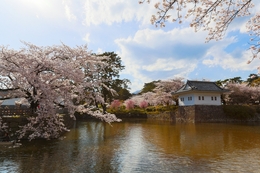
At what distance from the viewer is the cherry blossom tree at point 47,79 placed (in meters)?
7.61

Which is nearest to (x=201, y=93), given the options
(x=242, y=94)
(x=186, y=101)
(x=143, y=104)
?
(x=186, y=101)

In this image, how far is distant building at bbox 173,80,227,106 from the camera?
2292 centimetres

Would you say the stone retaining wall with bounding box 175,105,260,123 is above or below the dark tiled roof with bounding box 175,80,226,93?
below


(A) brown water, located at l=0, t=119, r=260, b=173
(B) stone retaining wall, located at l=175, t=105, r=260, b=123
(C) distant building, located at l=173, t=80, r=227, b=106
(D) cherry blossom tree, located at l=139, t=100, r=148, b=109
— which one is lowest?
(A) brown water, located at l=0, t=119, r=260, b=173

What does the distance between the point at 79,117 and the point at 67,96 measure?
2128 centimetres

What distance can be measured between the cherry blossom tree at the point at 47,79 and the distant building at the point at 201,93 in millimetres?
15863

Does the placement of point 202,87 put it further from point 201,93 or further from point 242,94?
point 242,94

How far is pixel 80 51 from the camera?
31.1ft

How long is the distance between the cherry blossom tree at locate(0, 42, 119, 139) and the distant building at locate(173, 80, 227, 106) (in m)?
15.9

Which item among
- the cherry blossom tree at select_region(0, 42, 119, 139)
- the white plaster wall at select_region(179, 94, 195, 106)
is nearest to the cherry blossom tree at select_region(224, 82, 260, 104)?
the white plaster wall at select_region(179, 94, 195, 106)

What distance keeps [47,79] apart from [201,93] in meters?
19.2

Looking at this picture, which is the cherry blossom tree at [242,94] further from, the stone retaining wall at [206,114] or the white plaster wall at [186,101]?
the white plaster wall at [186,101]

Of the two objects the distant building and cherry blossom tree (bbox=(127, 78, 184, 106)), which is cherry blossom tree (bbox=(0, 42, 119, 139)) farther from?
cherry blossom tree (bbox=(127, 78, 184, 106))

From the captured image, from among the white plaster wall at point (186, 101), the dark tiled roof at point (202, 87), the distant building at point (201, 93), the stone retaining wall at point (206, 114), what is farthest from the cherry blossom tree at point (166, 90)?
the stone retaining wall at point (206, 114)
